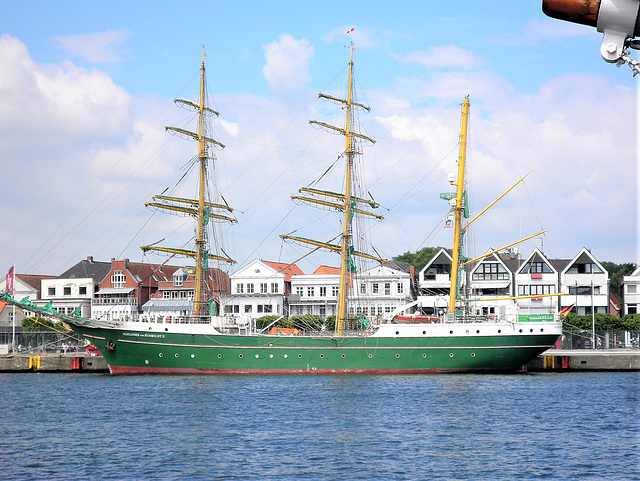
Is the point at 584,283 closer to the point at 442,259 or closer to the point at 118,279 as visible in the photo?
the point at 442,259

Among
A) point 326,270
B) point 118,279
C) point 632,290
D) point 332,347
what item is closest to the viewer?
point 332,347

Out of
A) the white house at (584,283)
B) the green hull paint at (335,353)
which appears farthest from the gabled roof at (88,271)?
the white house at (584,283)

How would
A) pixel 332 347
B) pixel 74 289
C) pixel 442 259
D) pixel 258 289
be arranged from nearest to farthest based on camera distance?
pixel 332 347
pixel 442 259
pixel 258 289
pixel 74 289

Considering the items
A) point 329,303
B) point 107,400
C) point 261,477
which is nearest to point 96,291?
point 329,303

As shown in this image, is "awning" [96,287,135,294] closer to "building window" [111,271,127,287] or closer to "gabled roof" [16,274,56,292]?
"building window" [111,271,127,287]

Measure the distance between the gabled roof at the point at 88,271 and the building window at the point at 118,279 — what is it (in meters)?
3.20

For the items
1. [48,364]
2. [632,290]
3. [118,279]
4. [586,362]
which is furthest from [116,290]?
[632,290]

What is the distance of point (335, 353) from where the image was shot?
5066 centimetres

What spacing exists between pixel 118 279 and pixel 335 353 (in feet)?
146

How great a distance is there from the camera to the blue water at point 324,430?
873 inches

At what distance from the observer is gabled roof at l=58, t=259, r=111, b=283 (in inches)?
3583

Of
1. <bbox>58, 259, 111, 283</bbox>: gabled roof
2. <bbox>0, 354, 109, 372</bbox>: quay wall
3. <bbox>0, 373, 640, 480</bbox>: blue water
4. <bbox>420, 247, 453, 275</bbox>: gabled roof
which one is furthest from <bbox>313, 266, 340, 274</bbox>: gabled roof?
<bbox>0, 373, 640, 480</bbox>: blue water

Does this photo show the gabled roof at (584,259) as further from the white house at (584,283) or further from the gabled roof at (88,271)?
the gabled roof at (88,271)

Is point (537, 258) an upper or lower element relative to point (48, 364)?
upper
